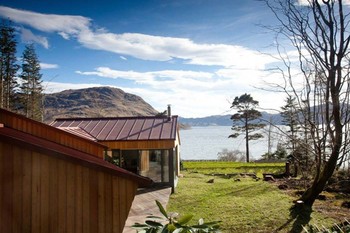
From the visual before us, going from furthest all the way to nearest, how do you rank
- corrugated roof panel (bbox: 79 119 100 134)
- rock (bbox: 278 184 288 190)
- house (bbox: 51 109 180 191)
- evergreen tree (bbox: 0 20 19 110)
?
1. evergreen tree (bbox: 0 20 19 110)
2. corrugated roof panel (bbox: 79 119 100 134)
3. rock (bbox: 278 184 288 190)
4. house (bbox: 51 109 180 191)

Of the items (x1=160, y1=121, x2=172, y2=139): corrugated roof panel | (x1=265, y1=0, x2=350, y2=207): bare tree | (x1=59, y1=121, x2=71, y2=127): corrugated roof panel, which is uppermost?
(x1=265, y1=0, x2=350, y2=207): bare tree

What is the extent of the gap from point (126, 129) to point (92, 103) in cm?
12471

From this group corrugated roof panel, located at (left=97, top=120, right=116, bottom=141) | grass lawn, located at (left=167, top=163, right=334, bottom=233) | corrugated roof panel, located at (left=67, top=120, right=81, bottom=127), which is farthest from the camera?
corrugated roof panel, located at (left=67, top=120, right=81, bottom=127)

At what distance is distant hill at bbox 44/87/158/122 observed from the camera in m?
119

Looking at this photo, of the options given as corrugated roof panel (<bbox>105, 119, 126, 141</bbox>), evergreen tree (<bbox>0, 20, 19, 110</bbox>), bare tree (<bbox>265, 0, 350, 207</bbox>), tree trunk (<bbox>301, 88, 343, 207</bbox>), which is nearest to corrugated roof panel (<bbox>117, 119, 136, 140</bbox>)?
corrugated roof panel (<bbox>105, 119, 126, 141</bbox>)

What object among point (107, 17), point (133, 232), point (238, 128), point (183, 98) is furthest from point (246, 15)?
point (238, 128)

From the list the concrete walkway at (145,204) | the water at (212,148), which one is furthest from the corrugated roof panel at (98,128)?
the water at (212,148)

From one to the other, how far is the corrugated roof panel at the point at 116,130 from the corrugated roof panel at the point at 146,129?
1.35m

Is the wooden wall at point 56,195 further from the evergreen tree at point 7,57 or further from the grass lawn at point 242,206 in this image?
the evergreen tree at point 7,57

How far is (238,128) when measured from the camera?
37.6 meters

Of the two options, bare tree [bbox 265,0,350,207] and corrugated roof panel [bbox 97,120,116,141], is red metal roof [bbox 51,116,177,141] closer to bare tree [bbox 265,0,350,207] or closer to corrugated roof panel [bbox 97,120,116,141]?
corrugated roof panel [bbox 97,120,116,141]

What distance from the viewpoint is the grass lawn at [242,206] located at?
30.9 ft

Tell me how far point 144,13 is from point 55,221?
24.0 feet

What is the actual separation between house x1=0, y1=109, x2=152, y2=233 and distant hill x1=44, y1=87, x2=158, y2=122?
97.1 meters
